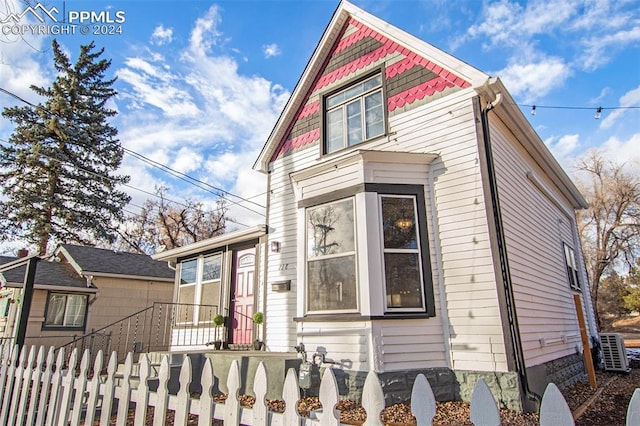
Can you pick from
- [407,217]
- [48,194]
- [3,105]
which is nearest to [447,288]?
[407,217]

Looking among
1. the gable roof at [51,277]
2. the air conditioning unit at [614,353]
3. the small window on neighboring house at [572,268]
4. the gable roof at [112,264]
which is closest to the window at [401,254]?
the small window on neighboring house at [572,268]

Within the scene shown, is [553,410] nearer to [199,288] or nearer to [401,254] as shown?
[401,254]

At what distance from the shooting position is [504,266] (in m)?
5.32

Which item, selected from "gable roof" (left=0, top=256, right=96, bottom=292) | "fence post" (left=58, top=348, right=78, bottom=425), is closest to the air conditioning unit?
"fence post" (left=58, top=348, right=78, bottom=425)

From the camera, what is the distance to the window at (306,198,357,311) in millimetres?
5828

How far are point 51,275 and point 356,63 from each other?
13019 mm

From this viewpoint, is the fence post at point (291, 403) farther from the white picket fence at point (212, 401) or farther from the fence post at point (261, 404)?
the fence post at point (261, 404)

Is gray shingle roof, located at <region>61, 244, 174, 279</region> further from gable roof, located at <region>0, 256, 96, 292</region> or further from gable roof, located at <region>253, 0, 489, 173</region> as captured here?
gable roof, located at <region>253, 0, 489, 173</region>

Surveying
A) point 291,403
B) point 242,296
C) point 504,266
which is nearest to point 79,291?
point 242,296

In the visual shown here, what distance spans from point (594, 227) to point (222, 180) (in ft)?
81.0

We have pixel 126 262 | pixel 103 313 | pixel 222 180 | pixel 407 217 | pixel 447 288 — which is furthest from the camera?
pixel 222 180

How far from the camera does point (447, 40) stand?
781cm

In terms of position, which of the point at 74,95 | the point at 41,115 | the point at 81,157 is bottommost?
the point at 81,157

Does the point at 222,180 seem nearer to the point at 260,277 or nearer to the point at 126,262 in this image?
the point at 126,262
